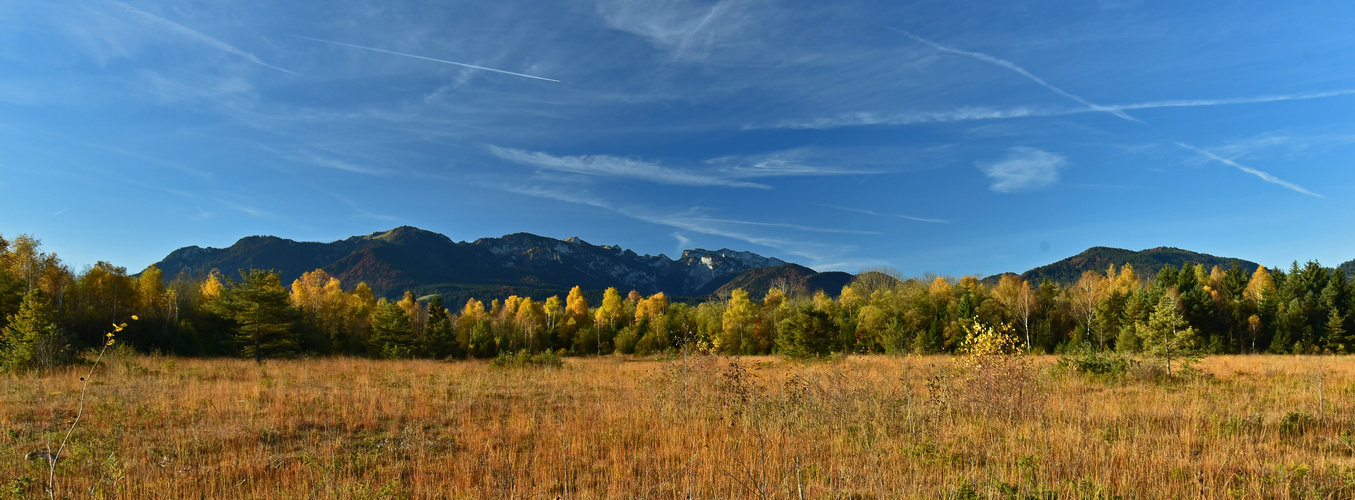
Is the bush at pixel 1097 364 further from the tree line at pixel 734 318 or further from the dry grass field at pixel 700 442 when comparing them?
the tree line at pixel 734 318

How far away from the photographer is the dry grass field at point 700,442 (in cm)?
591

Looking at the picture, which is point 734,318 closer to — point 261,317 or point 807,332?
point 807,332

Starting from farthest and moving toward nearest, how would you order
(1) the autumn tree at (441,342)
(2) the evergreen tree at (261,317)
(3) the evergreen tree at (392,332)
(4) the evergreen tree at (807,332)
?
(1) the autumn tree at (441,342) → (4) the evergreen tree at (807,332) → (3) the evergreen tree at (392,332) → (2) the evergreen tree at (261,317)

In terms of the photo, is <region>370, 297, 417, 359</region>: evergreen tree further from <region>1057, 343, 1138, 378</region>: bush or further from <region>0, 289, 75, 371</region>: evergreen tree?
<region>1057, 343, 1138, 378</region>: bush

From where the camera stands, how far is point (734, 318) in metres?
58.6

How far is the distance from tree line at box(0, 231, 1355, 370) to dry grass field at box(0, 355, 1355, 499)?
1966 cm

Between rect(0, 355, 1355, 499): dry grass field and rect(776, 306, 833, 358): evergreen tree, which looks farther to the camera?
rect(776, 306, 833, 358): evergreen tree

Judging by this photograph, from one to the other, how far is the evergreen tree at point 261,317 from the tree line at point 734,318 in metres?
0.08

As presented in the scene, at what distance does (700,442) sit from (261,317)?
1309 inches

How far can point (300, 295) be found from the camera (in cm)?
6475

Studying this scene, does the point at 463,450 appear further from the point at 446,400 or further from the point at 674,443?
the point at 446,400

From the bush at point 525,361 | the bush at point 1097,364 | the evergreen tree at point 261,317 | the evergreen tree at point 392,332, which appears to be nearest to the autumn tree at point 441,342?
the evergreen tree at point 392,332

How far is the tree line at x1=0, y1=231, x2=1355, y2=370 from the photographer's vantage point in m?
35.2

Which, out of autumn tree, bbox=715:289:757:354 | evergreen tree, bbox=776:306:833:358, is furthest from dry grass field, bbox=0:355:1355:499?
autumn tree, bbox=715:289:757:354
